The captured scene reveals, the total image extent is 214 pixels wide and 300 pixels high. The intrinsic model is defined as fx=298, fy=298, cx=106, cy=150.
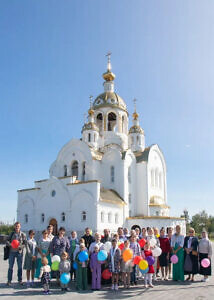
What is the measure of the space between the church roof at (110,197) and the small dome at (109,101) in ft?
38.7

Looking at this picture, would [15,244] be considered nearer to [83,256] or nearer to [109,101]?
[83,256]

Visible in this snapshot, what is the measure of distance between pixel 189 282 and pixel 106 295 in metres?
3.32

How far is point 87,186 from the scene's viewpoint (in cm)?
2541

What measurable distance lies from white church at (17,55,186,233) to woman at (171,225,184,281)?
47.1 ft

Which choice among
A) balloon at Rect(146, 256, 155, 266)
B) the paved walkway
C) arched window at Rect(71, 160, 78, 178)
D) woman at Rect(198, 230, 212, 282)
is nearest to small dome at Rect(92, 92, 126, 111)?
arched window at Rect(71, 160, 78, 178)

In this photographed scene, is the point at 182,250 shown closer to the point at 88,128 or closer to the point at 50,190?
the point at 50,190

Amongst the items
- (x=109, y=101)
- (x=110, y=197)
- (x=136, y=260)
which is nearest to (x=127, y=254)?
(x=136, y=260)

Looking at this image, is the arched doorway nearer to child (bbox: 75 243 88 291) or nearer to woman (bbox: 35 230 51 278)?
woman (bbox: 35 230 51 278)

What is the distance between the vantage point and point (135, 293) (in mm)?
8477

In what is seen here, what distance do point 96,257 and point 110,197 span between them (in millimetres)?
17521

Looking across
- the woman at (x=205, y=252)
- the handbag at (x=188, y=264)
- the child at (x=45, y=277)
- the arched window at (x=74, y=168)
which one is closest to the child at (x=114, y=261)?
the child at (x=45, y=277)

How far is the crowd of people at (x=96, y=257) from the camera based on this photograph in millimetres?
9055

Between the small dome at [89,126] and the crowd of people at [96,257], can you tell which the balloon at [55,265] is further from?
the small dome at [89,126]

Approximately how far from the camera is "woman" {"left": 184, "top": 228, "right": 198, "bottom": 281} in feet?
33.1
